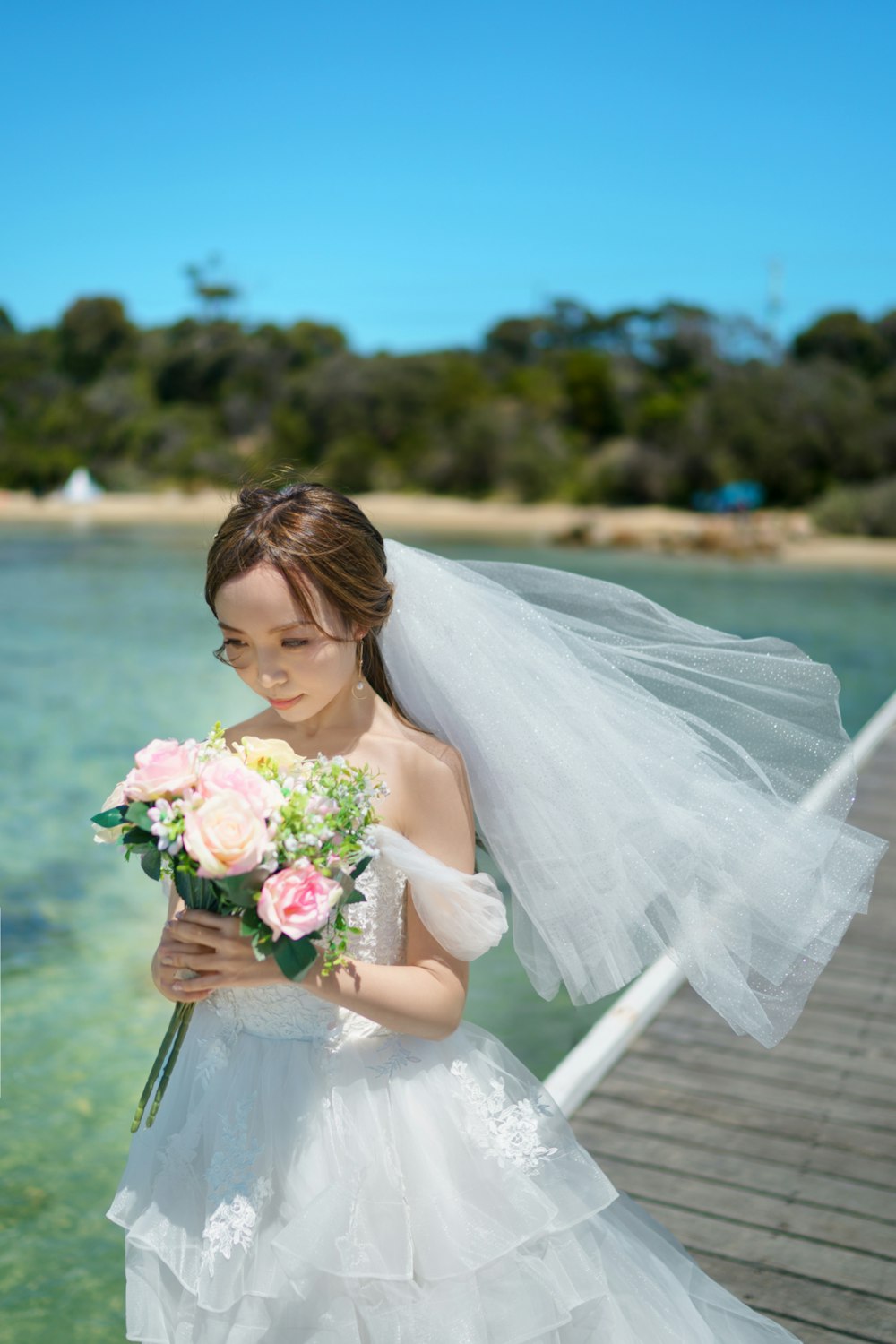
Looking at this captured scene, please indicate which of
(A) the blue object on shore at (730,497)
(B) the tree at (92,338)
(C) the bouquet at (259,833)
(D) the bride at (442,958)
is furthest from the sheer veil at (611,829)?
(B) the tree at (92,338)

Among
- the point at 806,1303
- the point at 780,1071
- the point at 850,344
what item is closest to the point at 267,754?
the point at 806,1303

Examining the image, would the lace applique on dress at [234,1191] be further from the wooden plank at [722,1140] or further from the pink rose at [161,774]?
the wooden plank at [722,1140]

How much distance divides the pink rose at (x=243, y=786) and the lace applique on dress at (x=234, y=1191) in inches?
21.7

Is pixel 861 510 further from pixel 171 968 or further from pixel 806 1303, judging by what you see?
pixel 171 968

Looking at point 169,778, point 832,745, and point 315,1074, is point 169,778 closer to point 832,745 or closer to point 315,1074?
point 315,1074

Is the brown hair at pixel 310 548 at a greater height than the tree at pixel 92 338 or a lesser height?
lesser

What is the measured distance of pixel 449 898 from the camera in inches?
74.4

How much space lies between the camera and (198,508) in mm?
48469

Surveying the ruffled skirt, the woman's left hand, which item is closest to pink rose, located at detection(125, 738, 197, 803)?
the woman's left hand

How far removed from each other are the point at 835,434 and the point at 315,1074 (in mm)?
40223

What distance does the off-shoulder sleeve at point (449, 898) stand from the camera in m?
1.86

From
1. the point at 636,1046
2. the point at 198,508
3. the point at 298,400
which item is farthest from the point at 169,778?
the point at 298,400

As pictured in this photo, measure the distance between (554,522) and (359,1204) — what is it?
1620 inches

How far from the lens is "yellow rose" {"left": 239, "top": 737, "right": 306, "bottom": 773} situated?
5.78 feet
